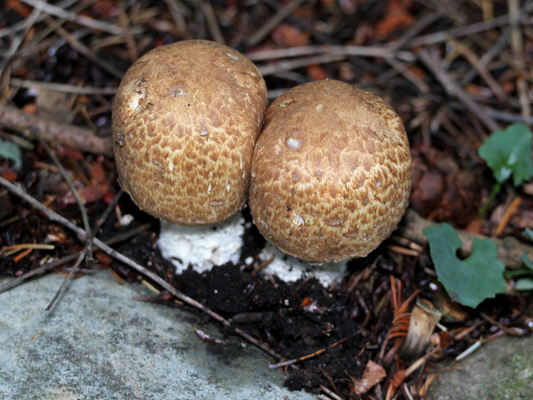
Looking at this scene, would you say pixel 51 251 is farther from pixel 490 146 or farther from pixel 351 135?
pixel 490 146

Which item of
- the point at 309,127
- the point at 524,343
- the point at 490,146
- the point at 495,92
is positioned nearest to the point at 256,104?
the point at 309,127

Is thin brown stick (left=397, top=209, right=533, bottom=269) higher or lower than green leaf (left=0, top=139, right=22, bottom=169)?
lower

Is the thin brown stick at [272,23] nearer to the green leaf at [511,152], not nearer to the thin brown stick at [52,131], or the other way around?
the thin brown stick at [52,131]

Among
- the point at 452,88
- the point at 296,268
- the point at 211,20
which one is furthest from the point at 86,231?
the point at 452,88

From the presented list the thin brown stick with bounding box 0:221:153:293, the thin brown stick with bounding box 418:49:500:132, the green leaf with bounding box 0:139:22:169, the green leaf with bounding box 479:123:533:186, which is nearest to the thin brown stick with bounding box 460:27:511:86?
the thin brown stick with bounding box 418:49:500:132

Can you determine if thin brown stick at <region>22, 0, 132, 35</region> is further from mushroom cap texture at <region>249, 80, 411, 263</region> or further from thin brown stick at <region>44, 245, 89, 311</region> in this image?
mushroom cap texture at <region>249, 80, 411, 263</region>

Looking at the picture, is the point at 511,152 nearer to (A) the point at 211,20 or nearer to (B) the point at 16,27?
(A) the point at 211,20
